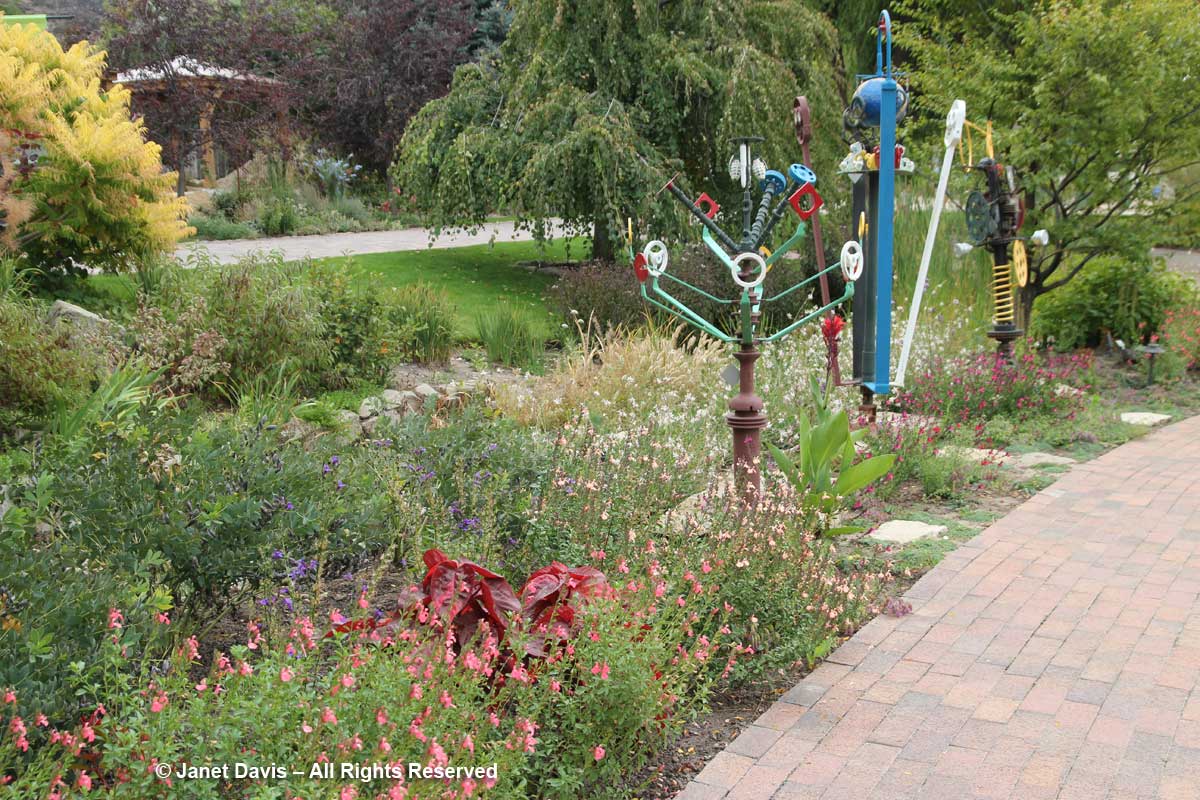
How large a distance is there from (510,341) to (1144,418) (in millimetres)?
4996

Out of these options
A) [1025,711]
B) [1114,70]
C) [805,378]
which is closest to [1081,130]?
[1114,70]

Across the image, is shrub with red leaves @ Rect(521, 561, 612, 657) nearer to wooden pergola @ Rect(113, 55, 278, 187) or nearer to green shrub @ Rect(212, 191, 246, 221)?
green shrub @ Rect(212, 191, 246, 221)

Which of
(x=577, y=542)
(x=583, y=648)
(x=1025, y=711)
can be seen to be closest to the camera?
(x=583, y=648)

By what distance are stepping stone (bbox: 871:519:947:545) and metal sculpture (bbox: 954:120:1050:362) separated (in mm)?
3261

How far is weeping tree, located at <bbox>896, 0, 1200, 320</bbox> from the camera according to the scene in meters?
8.69

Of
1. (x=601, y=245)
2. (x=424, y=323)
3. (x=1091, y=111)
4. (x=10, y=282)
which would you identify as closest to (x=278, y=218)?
(x=601, y=245)

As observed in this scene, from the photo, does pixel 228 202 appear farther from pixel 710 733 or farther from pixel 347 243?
pixel 710 733

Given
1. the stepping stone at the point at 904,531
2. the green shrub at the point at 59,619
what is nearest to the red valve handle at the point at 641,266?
the stepping stone at the point at 904,531

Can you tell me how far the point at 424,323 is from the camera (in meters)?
8.07

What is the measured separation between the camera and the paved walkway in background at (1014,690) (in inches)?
115

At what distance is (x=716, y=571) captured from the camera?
354 cm

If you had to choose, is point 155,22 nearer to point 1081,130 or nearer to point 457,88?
point 457,88

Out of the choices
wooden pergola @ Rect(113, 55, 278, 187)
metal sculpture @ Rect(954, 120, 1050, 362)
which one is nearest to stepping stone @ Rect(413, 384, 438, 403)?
metal sculpture @ Rect(954, 120, 1050, 362)

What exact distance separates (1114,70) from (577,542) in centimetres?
745
